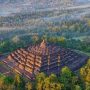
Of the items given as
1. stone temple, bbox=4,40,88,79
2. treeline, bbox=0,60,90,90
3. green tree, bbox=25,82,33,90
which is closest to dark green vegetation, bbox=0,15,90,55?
stone temple, bbox=4,40,88,79

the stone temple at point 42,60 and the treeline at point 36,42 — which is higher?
the stone temple at point 42,60

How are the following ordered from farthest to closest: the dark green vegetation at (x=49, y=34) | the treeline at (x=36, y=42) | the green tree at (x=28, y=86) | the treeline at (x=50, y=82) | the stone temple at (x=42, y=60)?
1. the dark green vegetation at (x=49, y=34)
2. the treeline at (x=36, y=42)
3. the stone temple at (x=42, y=60)
4. the green tree at (x=28, y=86)
5. the treeline at (x=50, y=82)

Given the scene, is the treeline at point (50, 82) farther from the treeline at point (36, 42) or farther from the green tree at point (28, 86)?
the treeline at point (36, 42)

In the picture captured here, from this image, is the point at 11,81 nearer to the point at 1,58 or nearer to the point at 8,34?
the point at 1,58

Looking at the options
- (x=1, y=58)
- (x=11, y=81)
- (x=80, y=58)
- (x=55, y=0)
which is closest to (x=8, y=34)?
(x=1, y=58)

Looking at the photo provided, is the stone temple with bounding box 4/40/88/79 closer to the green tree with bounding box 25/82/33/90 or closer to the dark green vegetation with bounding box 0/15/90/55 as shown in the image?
the green tree with bounding box 25/82/33/90

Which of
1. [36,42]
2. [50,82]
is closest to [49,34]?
[36,42]

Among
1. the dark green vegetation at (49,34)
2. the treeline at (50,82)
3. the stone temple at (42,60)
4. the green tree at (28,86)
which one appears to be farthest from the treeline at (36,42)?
the green tree at (28,86)
